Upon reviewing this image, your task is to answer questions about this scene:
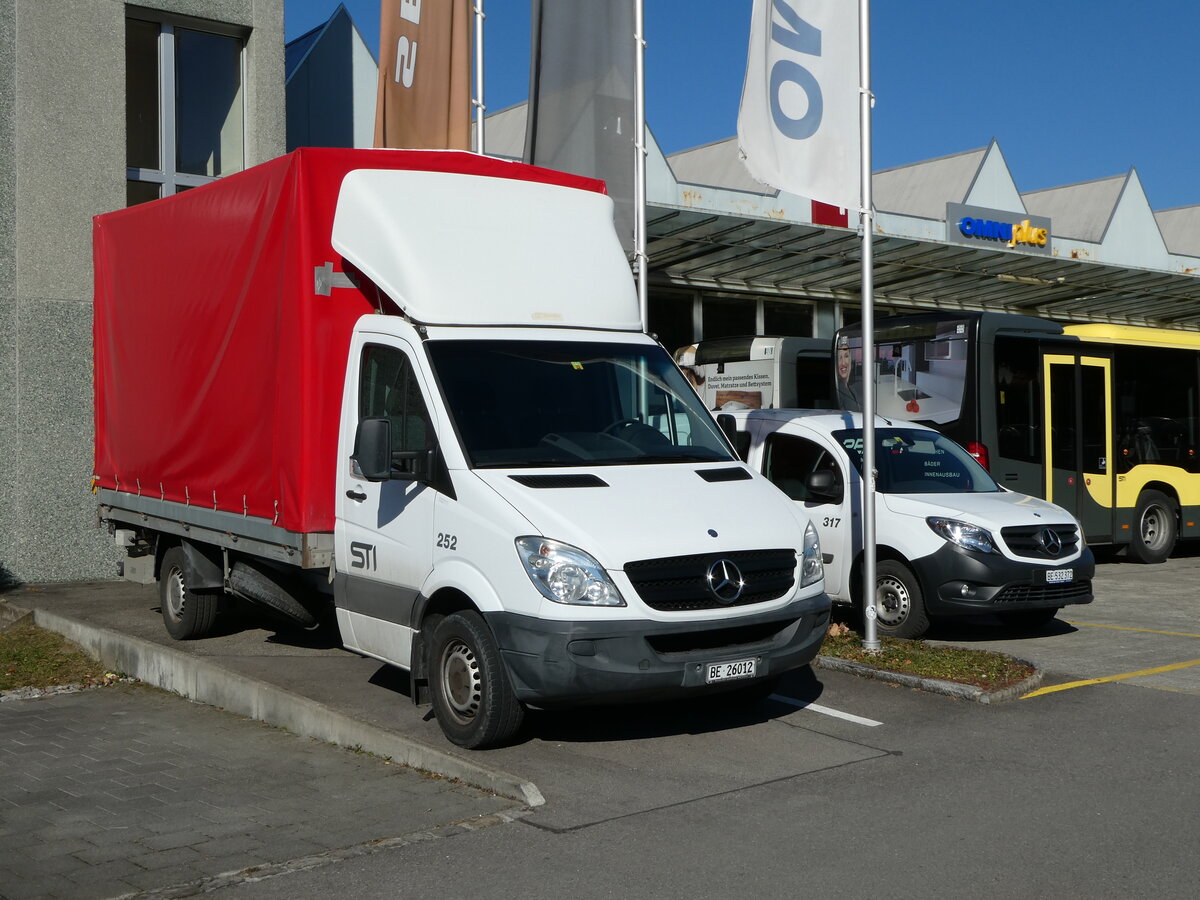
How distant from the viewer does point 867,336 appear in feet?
30.1

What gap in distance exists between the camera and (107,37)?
45.6 feet

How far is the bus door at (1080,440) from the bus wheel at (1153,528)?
1.80ft

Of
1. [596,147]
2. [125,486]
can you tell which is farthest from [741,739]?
[596,147]

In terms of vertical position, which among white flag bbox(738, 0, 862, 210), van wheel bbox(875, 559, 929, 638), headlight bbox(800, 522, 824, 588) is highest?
white flag bbox(738, 0, 862, 210)

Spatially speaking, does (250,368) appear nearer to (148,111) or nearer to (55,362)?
(55,362)

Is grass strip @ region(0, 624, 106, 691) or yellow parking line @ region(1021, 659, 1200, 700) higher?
yellow parking line @ region(1021, 659, 1200, 700)

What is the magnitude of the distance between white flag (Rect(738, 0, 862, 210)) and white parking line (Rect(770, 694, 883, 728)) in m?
3.65

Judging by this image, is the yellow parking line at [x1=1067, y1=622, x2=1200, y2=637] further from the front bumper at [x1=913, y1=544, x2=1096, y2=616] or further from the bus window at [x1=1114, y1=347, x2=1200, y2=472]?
the bus window at [x1=1114, y1=347, x2=1200, y2=472]

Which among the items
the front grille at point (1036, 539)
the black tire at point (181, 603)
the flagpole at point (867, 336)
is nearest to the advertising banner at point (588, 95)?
the flagpole at point (867, 336)

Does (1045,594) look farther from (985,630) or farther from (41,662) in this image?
(41,662)

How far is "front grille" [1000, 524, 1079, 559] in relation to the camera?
984 centimetres

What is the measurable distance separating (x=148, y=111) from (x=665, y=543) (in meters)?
11.1

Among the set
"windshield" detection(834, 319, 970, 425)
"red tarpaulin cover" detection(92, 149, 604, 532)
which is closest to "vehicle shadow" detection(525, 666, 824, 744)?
"red tarpaulin cover" detection(92, 149, 604, 532)

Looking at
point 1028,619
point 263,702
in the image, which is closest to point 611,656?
point 263,702
